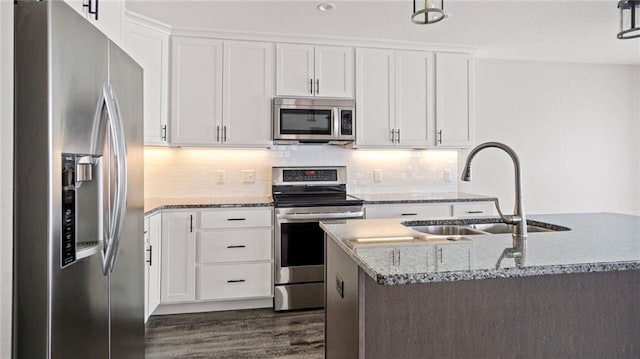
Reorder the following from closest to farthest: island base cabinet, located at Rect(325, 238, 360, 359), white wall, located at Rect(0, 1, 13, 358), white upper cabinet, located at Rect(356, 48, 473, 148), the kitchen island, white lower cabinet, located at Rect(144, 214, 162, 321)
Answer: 1. white wall, located at Rect(0, 1, 13, 358)
2. the kitchen island
3. island base cabinet, located at Rect(325, 238, 360, 359)
4. white lower cabinet, located at Rect(144, 214, 162, 321)
5. white upper cabinet, located at Rect(356, 48, 473, 148)

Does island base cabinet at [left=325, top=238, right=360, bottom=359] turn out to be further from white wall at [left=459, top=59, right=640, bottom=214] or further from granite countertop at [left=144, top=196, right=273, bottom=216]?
white wall at [left=459, top=59, right=640, bottom=214]

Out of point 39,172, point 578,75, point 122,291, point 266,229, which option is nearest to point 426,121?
point 266,229

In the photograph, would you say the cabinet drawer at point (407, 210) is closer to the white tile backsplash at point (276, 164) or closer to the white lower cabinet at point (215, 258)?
the white tile backsplash at point (276, 164)

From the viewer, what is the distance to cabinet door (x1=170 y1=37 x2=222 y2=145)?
3.14 meters

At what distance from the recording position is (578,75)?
4281 millimetres

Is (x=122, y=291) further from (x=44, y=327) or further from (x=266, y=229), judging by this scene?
(x=266, y=229)

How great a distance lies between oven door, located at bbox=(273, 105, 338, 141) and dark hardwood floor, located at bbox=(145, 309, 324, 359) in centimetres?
150

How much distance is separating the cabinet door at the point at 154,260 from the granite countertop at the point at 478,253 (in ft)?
5.26

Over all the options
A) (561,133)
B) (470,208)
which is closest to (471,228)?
(470,208)

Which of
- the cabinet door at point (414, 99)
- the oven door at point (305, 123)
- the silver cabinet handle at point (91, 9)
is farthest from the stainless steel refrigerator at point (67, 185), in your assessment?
the cabinet door at point (414, 99)

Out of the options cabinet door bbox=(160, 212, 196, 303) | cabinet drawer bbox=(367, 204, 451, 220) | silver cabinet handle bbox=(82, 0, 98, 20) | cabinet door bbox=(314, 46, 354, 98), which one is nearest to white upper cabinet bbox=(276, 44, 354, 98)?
cabinet door bbox=(314, 46, 354, 98)

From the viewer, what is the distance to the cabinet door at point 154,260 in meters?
2.68

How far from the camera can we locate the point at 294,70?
3.33 metres

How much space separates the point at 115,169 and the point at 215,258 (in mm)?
1622
